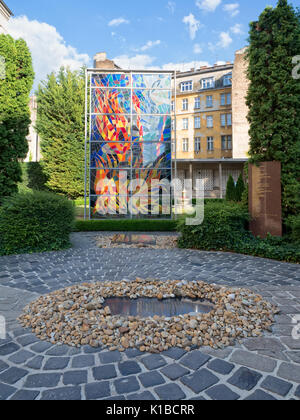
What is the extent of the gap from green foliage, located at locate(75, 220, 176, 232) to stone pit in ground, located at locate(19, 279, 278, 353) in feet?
22.0

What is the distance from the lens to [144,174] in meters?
11.5

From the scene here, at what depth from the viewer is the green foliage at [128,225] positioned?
10.4 metres

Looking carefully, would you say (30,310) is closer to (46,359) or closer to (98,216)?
(46,359)

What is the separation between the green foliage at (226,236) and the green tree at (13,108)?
5360 millimetres

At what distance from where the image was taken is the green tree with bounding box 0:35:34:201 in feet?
25.5

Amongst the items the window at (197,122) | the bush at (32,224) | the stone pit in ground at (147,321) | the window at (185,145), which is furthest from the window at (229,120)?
the stone pit in ground at (147,321)

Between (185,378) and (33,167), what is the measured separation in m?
19.7

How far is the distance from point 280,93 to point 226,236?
386cm

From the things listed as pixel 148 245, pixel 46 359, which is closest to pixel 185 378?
pixel 46 359

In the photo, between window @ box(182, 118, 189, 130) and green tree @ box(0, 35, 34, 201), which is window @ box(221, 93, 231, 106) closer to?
window @ box(182, 118, 189, 130)

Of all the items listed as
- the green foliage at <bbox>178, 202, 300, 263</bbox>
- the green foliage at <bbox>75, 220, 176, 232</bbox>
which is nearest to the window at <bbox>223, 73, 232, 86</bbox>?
the green foliage at <bbox>75, 220, 176, 232</bbox>

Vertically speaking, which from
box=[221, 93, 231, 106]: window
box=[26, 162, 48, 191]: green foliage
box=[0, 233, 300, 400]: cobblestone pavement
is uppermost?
box=[221, 93, 231, 106]: window

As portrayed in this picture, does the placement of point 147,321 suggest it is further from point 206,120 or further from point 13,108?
point 206,120

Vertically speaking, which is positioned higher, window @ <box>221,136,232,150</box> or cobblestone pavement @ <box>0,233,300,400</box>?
window @ <box>221,136,232,150</box>
